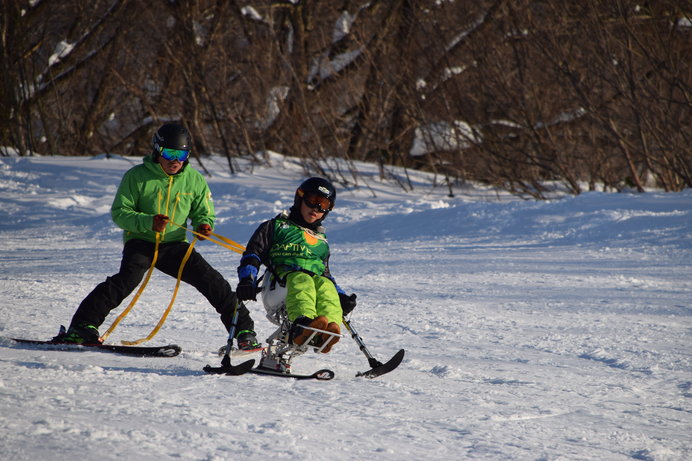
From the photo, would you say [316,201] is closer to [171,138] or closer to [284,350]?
[284,350]

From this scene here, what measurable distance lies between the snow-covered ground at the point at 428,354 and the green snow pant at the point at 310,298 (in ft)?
1.25

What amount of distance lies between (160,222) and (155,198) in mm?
457

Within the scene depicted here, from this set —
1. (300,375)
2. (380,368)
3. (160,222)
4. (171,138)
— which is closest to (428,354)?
(380,368)

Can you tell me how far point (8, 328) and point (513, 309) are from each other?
389 centimetres

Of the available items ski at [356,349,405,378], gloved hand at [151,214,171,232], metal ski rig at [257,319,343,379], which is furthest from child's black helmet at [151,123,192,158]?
ski at [356,349,405,378]

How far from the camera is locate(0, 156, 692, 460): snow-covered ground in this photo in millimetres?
2809

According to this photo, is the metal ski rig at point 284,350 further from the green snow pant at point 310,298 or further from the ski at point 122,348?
the ski at point 122,348

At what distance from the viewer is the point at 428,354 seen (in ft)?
14.9

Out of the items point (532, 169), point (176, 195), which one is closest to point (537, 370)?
point (176, 195)

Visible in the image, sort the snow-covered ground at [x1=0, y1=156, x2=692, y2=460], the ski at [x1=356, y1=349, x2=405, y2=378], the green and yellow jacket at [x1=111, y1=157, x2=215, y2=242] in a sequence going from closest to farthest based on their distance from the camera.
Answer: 1. the snow-covered ground at [x1=0, y1=156, x2=692, y2=460]
2. the ski at [x1=356, y1=349, x2=405, y2=378]
3. the green and yellow jacket at [x1=111, y1=157, x2=215, y2=242]

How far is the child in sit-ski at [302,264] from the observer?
367 centimetres

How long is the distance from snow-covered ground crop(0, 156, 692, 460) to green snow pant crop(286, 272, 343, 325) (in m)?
0.38

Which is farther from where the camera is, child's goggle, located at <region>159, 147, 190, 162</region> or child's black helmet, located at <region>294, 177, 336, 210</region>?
child's goggle, located at <region>159, 147, 190, 162</region>

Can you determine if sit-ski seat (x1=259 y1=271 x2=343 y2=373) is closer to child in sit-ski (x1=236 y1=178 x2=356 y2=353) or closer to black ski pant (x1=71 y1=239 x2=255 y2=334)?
child in sit-ski (x1=236 y1=178 x2=356 y2=353)
